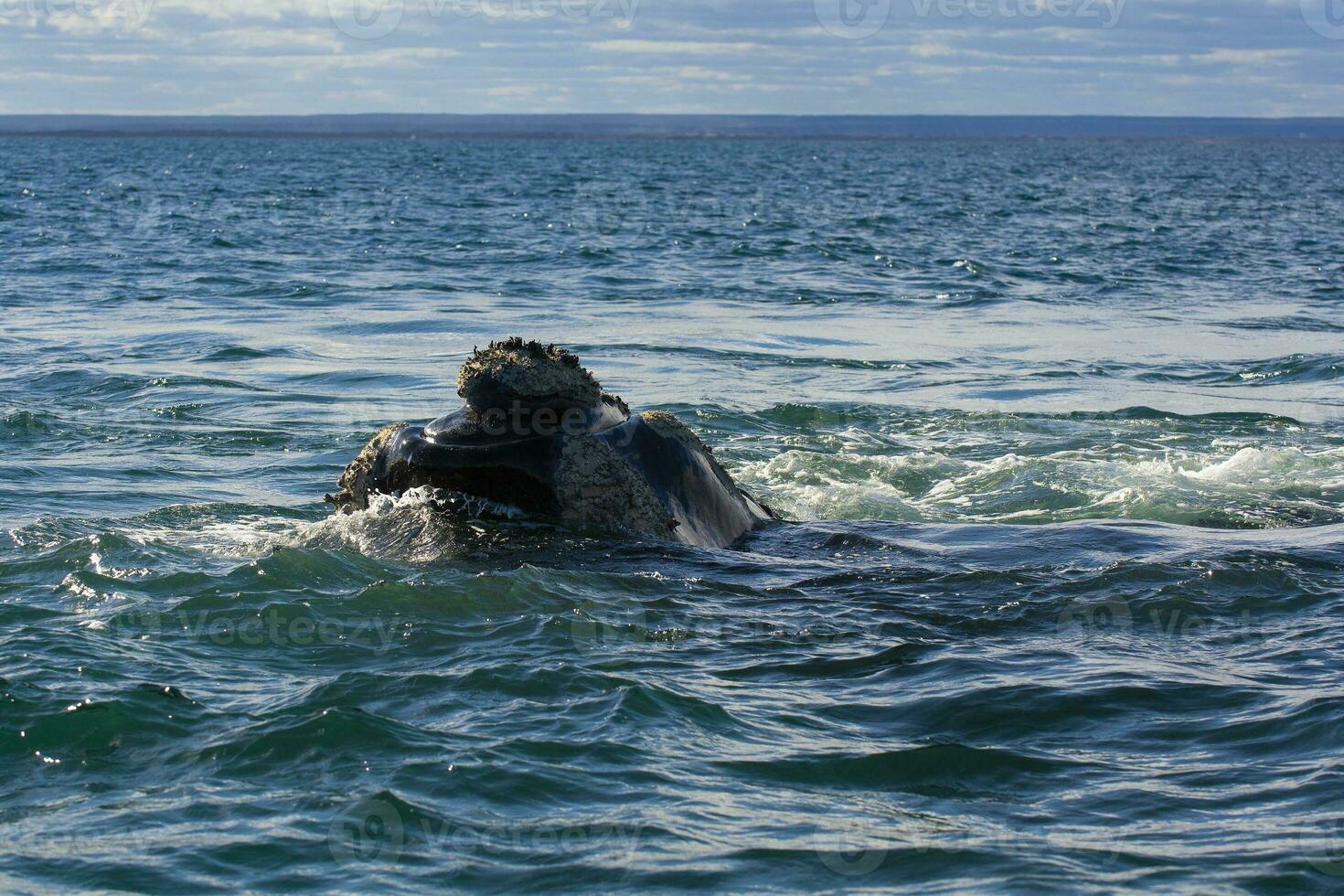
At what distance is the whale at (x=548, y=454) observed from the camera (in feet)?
21.3

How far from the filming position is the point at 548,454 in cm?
660

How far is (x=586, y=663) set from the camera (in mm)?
5730

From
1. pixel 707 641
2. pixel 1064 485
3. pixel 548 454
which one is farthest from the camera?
pixel 1064 485

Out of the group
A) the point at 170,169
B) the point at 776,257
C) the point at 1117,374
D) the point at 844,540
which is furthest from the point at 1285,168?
the point at 844,540

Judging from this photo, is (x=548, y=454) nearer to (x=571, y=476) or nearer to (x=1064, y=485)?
(x=571, y=476)

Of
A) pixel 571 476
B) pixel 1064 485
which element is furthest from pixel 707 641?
A: pixel 1064 485

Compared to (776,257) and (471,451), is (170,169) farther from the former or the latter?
(471,451)

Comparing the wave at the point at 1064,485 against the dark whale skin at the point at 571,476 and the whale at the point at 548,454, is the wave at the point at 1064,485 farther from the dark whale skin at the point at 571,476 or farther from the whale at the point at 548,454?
the whale at the point at 548,454

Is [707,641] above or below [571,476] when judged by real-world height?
below

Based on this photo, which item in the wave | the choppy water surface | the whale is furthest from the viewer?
the wave

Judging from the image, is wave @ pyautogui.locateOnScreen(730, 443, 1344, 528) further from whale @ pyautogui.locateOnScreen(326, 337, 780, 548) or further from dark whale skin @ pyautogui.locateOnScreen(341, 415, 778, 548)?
whale @ pyautogui.locateOnScreen(326, 337, 780, 548)

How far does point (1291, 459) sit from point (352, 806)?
810 cm

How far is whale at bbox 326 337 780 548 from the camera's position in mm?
6492

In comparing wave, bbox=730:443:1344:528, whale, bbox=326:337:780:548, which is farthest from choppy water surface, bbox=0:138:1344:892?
whale, bbox=326:337:780:548
